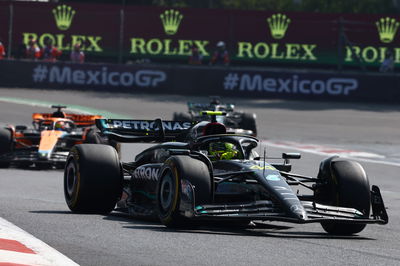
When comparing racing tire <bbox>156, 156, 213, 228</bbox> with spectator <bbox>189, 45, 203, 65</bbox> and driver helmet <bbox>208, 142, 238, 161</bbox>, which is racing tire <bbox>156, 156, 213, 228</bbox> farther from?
spectator <bbox>189, 45, 203, 65</bbox>

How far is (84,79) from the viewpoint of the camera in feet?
113

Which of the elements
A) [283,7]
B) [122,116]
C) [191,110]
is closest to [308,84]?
[122,116]

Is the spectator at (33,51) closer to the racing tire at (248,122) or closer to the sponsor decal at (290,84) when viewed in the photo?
the sponsor decal at (290,84)

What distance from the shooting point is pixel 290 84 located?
111ft

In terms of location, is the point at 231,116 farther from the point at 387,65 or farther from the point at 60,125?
the point at 387,65

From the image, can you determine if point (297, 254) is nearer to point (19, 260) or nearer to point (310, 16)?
point (19, 260)

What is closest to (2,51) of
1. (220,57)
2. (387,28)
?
(220,57)

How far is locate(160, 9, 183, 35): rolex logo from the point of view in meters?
37.9

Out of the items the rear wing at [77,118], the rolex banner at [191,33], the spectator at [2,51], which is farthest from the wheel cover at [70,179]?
the rolex banner at [191,33]

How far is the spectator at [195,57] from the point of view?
37.3 meters

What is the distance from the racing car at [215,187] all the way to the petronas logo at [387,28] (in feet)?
83.2

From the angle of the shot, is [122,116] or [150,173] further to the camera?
[122,116]

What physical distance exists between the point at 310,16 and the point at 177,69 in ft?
19.2

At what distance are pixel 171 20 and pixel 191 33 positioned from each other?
2.96 ft
